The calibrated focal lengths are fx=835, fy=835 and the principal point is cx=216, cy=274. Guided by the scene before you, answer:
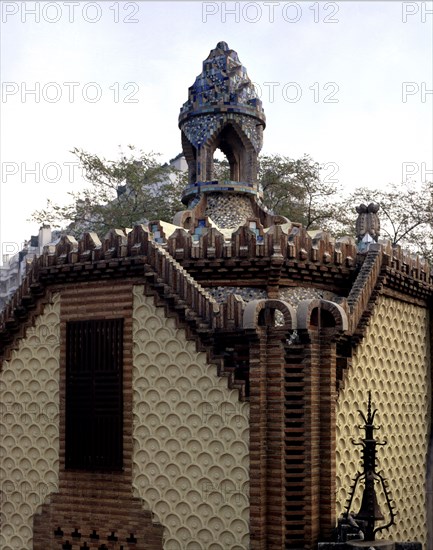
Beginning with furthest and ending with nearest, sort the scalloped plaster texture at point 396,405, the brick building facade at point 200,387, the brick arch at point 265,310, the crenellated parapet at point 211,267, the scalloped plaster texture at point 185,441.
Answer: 1. the scalloped plaster texture at point 396,405
2. the crenellated parapet at point 211,267
3. the scalloped plaster texture at point 185,441
4. the brick building facade at point 200,387
5. the brick arch at point 265,310

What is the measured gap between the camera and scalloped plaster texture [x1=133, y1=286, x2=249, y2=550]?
453 inches

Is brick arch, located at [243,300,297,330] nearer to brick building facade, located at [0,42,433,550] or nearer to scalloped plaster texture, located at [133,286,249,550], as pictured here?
brick building facade, located at [0,42,433,550]

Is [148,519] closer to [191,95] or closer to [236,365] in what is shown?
→ [236,365]

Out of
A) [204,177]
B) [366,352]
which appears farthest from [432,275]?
[204,177]

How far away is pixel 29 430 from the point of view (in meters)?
13.4

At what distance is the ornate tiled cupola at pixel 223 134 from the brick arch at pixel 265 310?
4482 mm

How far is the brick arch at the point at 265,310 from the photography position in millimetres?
11148

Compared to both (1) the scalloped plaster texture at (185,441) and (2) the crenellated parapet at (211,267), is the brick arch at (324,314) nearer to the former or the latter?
(2) the crenellated parapet at (211,267)

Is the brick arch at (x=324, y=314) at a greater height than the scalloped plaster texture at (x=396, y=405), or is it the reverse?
the brick arch at (x=324, y=314)

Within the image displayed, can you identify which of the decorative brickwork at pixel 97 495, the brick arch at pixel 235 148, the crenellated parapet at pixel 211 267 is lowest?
the decorative brickwork at pixel 97 495

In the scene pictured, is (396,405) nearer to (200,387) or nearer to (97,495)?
(200,387)

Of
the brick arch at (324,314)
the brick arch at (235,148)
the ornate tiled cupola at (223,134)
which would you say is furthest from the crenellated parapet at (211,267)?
the brick arch at (235,148)

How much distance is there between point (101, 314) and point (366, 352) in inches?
167

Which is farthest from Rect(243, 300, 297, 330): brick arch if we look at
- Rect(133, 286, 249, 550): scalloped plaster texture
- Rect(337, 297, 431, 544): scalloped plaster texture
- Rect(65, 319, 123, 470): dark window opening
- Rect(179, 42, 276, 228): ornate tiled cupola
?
Rect(179, 42, 276, 228): ornate tiled cupola
